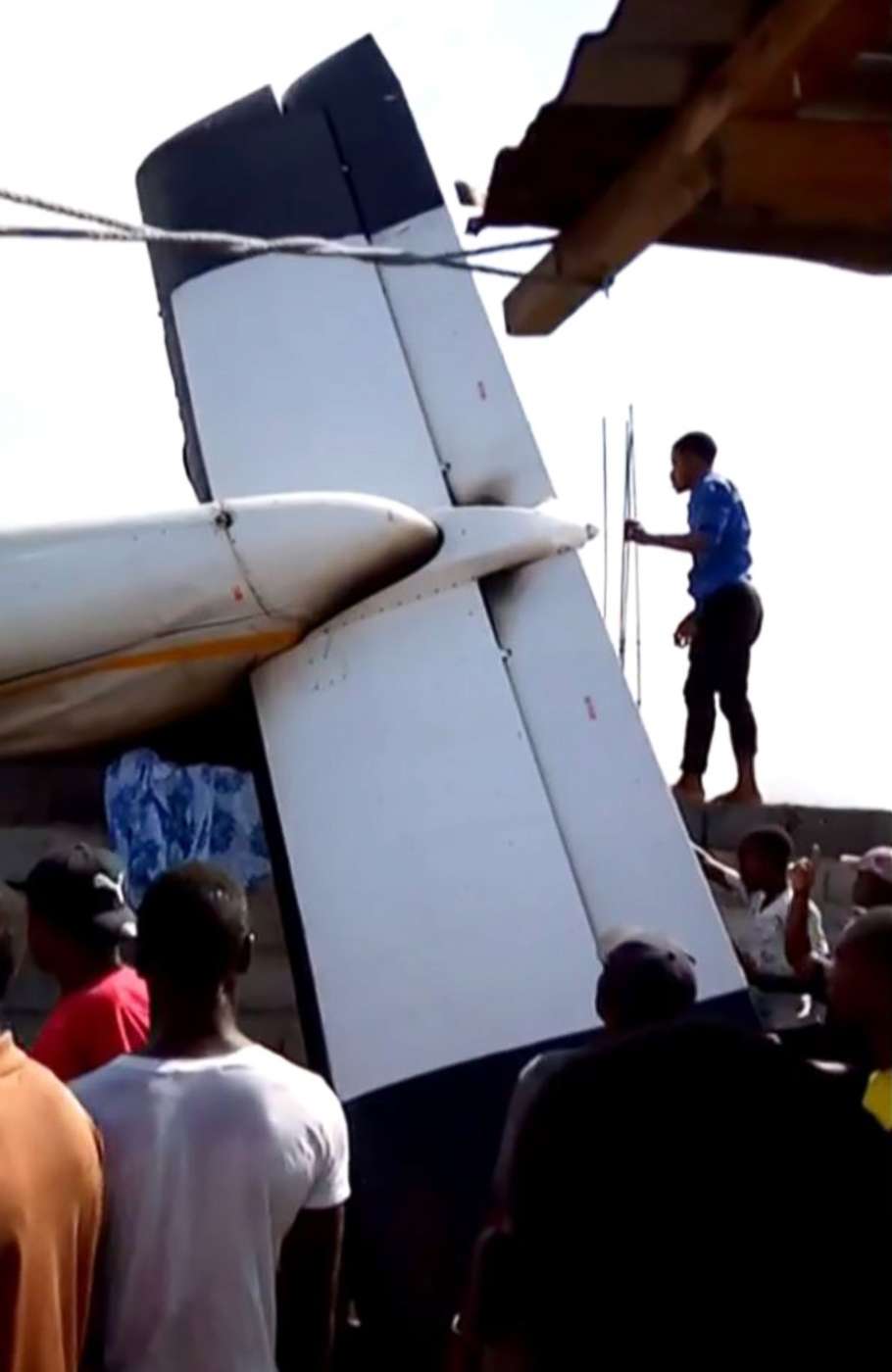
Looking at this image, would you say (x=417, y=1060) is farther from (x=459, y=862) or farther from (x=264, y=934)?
(x=264, y=934)

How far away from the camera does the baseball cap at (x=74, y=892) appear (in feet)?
10.2

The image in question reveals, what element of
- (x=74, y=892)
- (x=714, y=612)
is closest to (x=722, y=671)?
(x=714, y=612)

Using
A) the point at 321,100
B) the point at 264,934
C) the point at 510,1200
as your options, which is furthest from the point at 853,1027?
the point at 321,100

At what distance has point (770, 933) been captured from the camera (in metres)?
4.78

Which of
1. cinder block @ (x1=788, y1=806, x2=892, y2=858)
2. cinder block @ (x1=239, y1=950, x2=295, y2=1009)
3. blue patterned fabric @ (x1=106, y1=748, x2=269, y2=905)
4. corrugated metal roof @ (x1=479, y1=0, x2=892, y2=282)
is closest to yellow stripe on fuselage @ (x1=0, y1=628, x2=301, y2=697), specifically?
blue patterned fabric @ (x1=106, y1=748, x2=269, y2=905)

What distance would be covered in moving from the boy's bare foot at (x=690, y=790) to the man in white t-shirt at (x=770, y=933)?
1.03m

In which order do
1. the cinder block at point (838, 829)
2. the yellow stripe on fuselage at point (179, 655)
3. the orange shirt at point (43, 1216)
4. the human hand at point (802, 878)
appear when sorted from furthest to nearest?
1. the cinder block at point (838, 829)
2. the yellow stripe on fuselage at point (179, 655)
3. the human hand at point (802, 878)
4. the orange shirt at point (43, 1216)

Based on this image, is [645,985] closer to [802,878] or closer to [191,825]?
[802,878]

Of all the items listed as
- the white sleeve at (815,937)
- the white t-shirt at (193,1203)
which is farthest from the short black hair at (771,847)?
the white t-shirt at (193,1203)

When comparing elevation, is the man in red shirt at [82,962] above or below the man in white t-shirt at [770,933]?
above

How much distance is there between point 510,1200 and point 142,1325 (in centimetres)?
124

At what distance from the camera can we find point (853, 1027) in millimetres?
2932

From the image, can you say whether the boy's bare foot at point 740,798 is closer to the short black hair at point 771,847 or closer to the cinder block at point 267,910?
the short black hair at point 771,847

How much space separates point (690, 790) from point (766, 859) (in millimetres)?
1217
